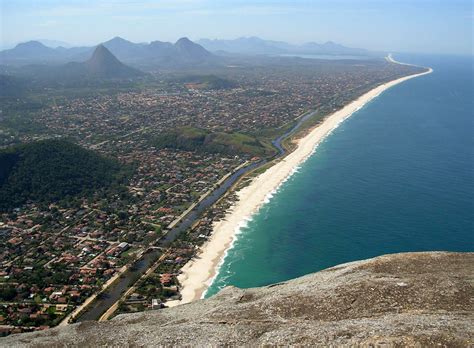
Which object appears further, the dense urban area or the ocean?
the ocean

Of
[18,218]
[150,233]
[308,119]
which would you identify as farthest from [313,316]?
[308,119]

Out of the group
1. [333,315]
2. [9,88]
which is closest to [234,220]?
[333,315]

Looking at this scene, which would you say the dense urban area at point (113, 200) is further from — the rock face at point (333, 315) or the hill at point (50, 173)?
the rock face at point (333, 315)

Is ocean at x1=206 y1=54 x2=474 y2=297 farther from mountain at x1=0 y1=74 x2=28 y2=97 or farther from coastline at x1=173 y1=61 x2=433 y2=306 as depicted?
mountain at x1=0 y1=74 x2=28 y2=97

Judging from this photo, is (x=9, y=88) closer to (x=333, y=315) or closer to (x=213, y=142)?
(x=213, y=142)

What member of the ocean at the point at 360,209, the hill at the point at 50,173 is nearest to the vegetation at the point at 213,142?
the ocean at the point at 360,209

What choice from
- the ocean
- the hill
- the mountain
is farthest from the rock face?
→ the mountain
